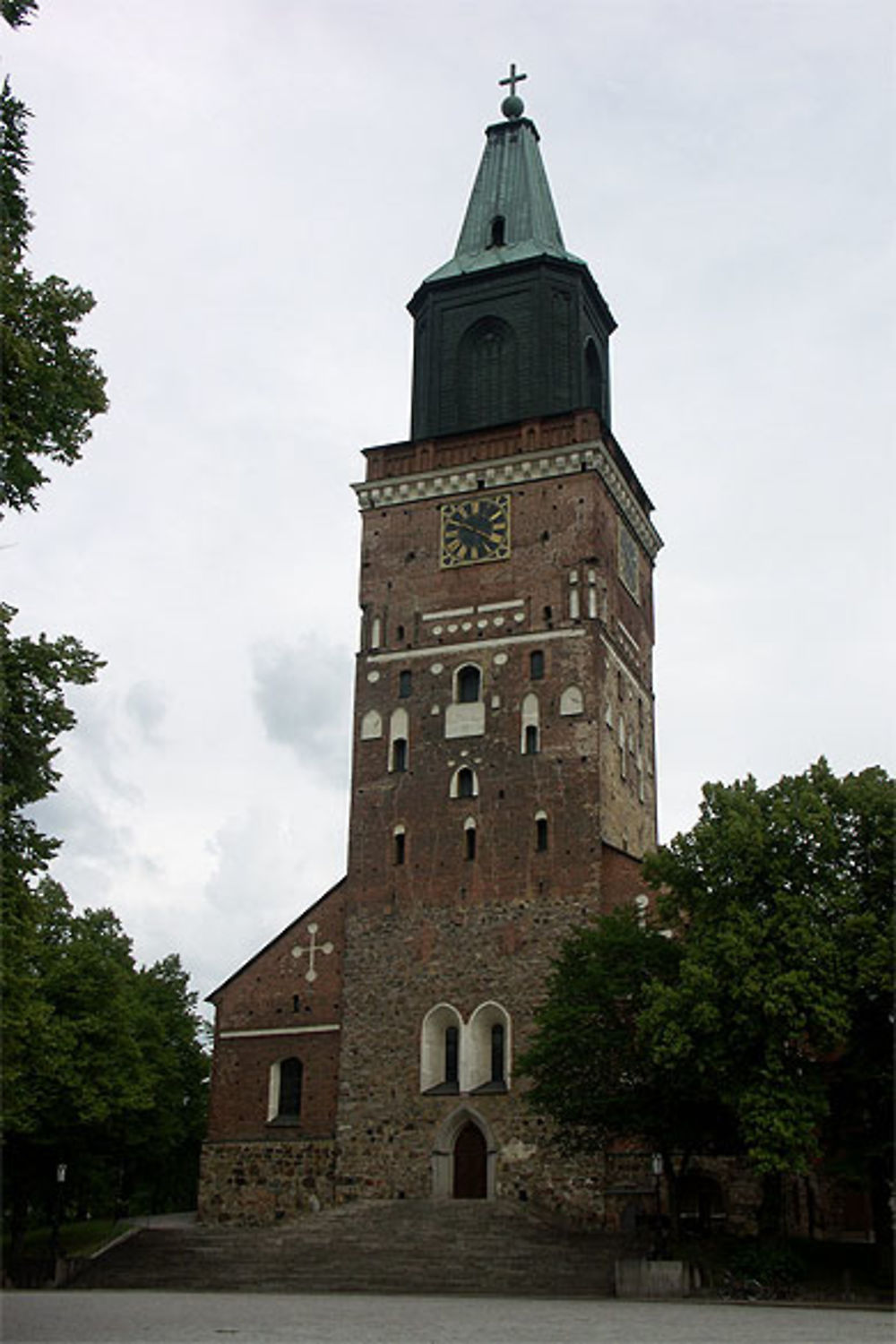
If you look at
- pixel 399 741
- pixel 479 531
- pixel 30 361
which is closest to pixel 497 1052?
pixel 399 741

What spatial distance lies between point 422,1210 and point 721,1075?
10.1m

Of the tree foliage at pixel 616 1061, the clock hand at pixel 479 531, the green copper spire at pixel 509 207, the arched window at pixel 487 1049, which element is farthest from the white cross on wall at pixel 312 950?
the green copper spire at pixel 509 207

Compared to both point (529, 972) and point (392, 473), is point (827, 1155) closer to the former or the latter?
point (529, 972)

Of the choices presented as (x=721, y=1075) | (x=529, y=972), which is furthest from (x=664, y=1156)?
(x=529, y=972)

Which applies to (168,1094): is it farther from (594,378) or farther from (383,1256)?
(594,378)

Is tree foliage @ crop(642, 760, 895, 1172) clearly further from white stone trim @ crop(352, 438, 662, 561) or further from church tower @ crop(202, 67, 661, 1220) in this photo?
white stone trim @ crop(352, 438, 662, 561)

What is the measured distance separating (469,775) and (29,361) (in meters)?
26.0

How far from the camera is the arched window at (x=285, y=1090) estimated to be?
3888cm

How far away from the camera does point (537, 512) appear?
140 ft

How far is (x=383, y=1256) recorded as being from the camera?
101 feet

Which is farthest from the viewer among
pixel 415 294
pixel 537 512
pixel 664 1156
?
pixel 415 294

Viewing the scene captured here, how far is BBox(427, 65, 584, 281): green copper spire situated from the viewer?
45656 mm

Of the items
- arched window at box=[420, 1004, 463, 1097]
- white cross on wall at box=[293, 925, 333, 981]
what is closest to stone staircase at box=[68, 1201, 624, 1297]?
arched window at box=[420, 1004, 463, 1097]

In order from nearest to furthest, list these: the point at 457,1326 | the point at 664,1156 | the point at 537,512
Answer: the point at 457,1326, the point at 664,1156, the point at 537,512
